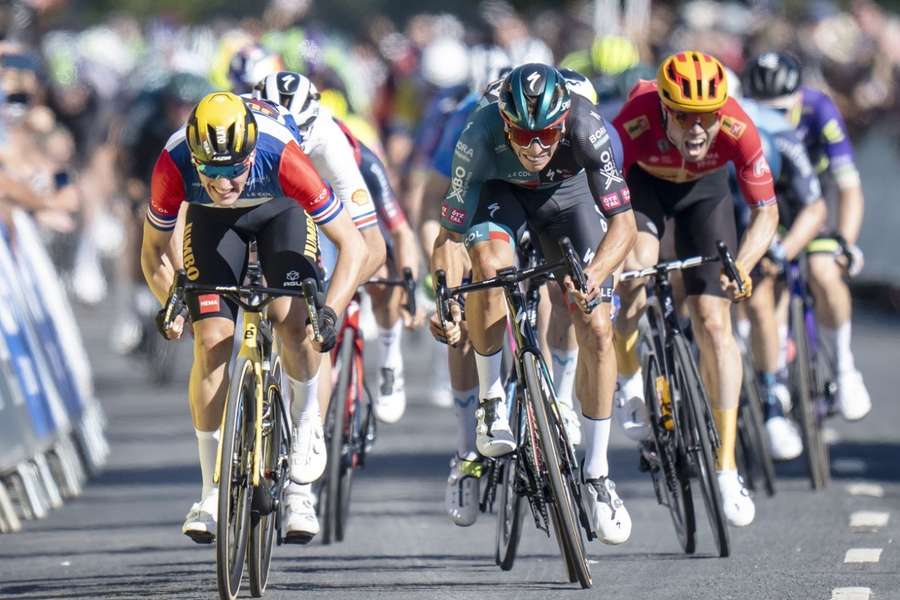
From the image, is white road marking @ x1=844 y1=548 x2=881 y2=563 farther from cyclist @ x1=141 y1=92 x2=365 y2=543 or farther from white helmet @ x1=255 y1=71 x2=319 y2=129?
white helmet @ x1=255 y1=71 x2=319 y2=129

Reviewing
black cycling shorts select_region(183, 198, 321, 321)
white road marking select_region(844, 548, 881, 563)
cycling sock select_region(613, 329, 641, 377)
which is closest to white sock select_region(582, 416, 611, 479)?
cycling sock select_region(613, 329, 641, 377)

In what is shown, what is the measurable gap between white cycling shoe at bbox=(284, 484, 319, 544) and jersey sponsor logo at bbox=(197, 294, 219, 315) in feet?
2.71

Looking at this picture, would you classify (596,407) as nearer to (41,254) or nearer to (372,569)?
(372,569)

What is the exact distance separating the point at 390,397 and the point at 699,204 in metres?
2.07

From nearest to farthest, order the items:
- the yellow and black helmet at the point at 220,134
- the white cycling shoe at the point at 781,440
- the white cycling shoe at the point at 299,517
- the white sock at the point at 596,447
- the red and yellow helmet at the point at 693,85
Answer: the yellow and black helmet at the point at 220,134, the white cycling shoe at the point at 299,517, the white sock at the point at 596,447, the red and yellow helmet at the point at 693,85, the white cycling shoe at the point at 781,440

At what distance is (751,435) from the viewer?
11.2 metres

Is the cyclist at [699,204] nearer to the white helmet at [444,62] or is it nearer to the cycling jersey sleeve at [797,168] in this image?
the cycling jersey sleeve at [797,168]

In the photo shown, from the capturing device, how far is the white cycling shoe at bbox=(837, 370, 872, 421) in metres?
11.7

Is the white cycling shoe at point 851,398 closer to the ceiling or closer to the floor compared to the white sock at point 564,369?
closer to the floor

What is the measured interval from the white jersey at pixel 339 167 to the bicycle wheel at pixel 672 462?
146 centimetres

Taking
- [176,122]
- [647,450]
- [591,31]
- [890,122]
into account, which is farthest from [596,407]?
[591,31]

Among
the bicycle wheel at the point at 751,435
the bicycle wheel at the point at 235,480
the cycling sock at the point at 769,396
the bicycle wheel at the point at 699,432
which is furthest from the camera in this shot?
the cycling sock at the point at 769,396

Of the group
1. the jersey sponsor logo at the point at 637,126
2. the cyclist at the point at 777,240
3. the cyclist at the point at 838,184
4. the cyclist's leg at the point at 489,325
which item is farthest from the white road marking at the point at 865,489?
the cyclist's leg at the point at 489,325

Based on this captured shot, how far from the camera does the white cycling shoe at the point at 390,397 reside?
11.0m
